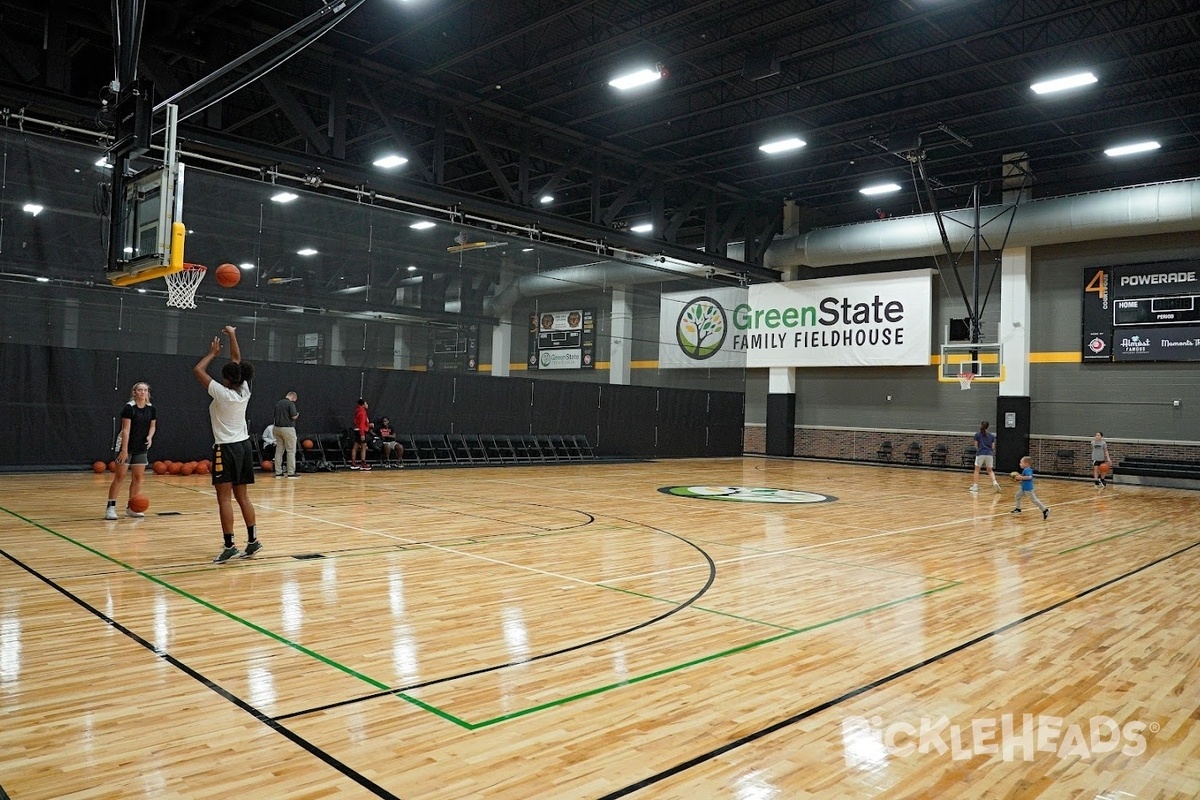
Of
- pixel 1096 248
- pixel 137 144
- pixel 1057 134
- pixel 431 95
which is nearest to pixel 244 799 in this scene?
pixel 137 144

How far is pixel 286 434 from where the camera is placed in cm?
1483

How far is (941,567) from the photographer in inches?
307

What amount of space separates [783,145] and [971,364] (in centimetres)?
786

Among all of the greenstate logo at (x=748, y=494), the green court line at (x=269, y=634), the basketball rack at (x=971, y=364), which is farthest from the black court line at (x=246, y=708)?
the basketball rack at (x=971, y=364)

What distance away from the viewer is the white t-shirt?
22.4 feet

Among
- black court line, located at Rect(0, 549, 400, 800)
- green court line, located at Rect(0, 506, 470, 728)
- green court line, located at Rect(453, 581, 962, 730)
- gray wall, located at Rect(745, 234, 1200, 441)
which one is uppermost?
gray wall, located at Rect(745, 234, 1200, 441)

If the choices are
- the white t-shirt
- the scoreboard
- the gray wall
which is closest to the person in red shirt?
the white t-shirt

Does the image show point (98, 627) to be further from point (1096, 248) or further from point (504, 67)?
point (1096, 248)

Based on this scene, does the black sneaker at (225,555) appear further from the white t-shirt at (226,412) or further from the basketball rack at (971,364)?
the basketball rack at (971,364)

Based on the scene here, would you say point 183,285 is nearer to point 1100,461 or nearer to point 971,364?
point 971,364

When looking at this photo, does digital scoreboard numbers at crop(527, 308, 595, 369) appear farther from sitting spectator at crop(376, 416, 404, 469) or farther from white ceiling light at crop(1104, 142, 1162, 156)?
white ceiling light at crop(1104, 142, 1162, 156)

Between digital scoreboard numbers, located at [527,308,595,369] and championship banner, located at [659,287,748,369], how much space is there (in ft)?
9.42

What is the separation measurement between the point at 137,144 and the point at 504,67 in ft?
24.0

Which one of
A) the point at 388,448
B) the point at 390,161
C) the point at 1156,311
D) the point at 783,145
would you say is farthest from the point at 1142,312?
the point at 390,161
